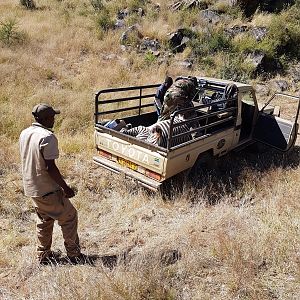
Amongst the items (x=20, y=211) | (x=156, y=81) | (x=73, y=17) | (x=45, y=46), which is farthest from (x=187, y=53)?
(x=20, y=211)

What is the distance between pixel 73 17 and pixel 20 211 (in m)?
16.3

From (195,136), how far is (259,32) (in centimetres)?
1160

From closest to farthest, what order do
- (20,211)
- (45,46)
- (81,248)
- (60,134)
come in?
(81,248) → (20,211) → (60,134) → (45,46)

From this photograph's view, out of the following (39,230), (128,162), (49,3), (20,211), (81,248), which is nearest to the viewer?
(39,230)

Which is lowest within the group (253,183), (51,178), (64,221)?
(253,183)

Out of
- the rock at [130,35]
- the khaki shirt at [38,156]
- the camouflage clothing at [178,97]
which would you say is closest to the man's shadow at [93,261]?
the khaki shirt at [38,156]

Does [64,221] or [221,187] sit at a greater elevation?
[64,221]

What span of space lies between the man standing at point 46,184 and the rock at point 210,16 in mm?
15365

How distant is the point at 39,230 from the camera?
4.32 m

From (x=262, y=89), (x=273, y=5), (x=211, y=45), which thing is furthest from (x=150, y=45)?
(x=273, y=5)

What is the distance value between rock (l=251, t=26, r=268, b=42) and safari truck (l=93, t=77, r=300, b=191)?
8.62 metres

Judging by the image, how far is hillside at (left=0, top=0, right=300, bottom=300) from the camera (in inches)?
150

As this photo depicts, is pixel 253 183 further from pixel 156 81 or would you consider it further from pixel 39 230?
pixel 156 81

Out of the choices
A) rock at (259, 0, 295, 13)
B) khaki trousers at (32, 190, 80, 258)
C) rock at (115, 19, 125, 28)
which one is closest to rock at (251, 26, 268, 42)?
rock at (259, 0, 295, 13)
